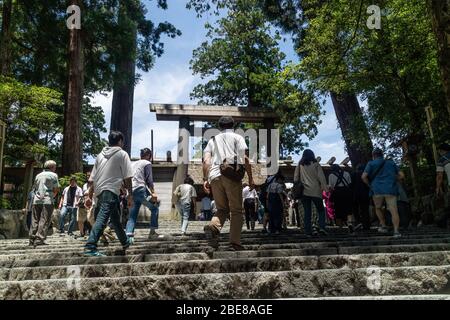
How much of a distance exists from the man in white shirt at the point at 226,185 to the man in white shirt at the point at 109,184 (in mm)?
1048

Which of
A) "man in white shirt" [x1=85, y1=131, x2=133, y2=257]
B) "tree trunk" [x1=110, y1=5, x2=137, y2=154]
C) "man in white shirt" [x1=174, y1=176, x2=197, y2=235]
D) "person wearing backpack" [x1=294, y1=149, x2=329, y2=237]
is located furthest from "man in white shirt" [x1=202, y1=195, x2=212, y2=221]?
"man in white shirt" [x1=85, y1=131, x2=133, y2=257]

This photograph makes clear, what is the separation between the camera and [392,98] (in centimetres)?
1210

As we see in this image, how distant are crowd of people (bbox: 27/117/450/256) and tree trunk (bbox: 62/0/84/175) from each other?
2907mm

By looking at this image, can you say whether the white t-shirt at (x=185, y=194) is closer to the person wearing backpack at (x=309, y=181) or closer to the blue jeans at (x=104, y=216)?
the person wearing backpack at (x=309, y=181)

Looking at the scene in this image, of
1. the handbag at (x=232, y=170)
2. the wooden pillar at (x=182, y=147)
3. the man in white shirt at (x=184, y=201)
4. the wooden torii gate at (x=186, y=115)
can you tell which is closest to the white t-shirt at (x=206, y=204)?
the wooden torii gate at (x=186, y=115)

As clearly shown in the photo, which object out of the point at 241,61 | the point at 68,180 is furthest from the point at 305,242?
the point at 241,61

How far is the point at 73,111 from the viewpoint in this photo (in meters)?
14.1

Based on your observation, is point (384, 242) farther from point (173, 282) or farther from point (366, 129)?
point (366, 129)

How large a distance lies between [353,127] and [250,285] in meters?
11.2

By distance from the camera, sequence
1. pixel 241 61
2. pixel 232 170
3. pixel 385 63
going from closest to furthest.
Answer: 1. pixel 232 170
2. pixel 385 63
3. pixel 241 61

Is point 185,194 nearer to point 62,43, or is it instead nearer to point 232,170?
point 232,170

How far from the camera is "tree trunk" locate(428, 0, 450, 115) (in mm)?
4785
